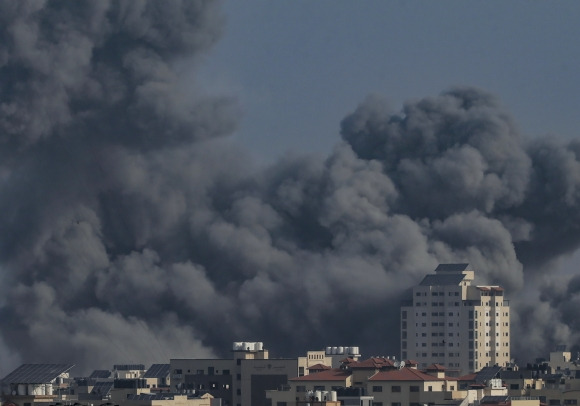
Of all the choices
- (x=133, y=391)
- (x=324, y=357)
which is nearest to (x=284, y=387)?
(x=133, y=391)

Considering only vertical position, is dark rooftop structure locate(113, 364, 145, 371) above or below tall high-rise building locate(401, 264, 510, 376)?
below

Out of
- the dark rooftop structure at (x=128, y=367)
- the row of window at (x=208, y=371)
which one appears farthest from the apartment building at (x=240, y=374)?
the dark rooftop structure at (x=128, y=367)

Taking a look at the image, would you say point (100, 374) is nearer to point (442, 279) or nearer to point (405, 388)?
point (442, 279)

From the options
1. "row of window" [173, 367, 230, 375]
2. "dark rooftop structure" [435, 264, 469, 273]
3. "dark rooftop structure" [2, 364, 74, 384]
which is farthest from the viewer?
"dark rooftop structure" [435, 264, 469, 273]

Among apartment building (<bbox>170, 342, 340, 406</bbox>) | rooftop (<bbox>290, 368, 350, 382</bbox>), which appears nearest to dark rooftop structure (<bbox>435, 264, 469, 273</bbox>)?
apartment building (<bbox>170, 342, 340, 406</bbox>)

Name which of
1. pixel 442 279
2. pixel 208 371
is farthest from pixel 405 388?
pixel 442 279

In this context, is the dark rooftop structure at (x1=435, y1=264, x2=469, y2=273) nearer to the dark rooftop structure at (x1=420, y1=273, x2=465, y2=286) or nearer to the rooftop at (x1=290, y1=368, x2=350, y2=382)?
the dark rooftop structure at (x1=420, y1=273, x2=465, y2=286)

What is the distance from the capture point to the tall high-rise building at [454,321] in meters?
138

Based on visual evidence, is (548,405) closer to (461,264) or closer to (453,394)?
(453,394)

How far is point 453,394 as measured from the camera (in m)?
93.9

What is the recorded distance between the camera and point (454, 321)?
13938 cm

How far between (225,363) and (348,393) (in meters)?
18.0

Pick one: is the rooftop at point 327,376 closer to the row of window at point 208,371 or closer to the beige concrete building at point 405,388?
the beige concrete building at point 405,388

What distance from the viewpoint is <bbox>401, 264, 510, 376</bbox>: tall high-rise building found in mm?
138375
